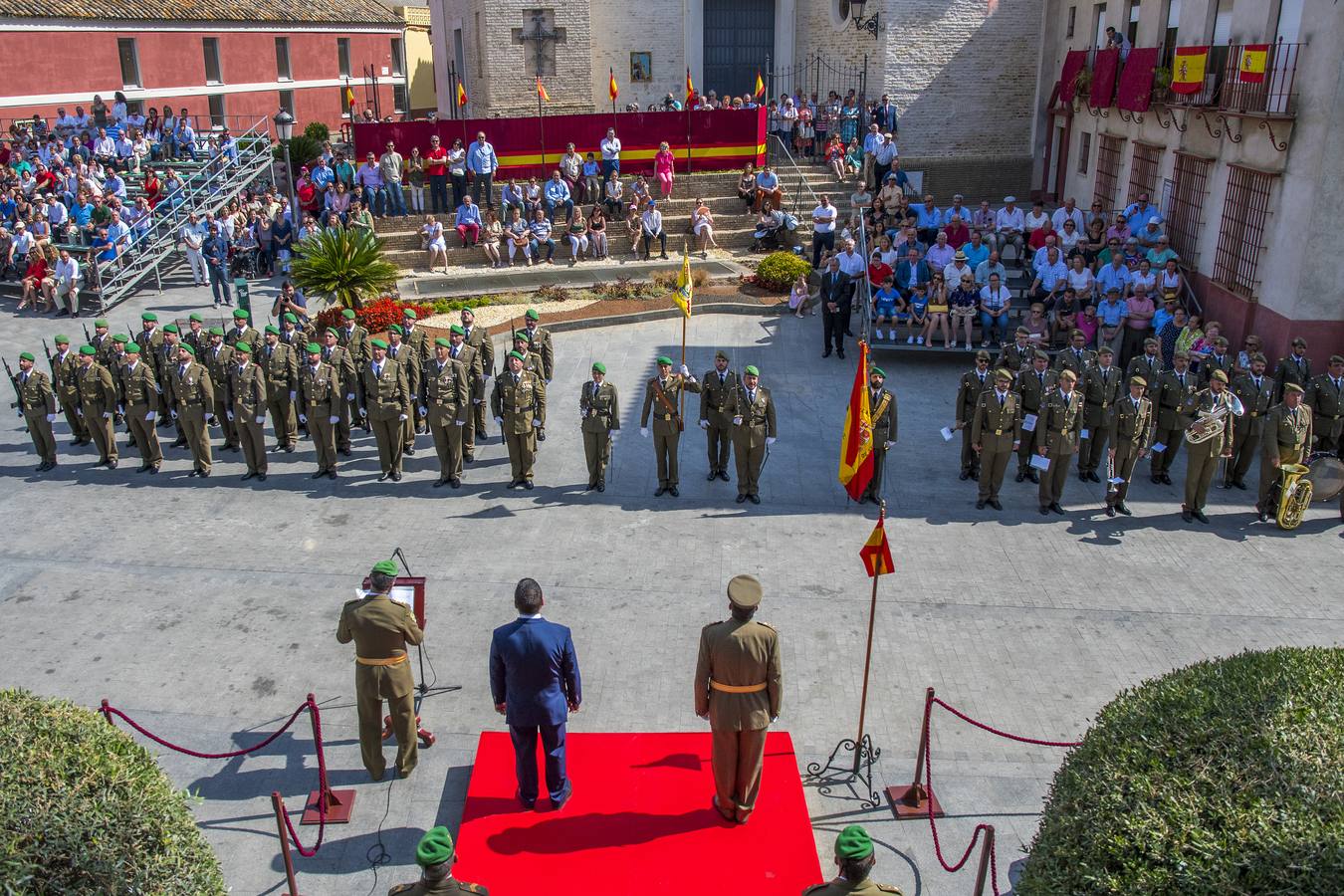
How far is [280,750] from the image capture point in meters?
8.42

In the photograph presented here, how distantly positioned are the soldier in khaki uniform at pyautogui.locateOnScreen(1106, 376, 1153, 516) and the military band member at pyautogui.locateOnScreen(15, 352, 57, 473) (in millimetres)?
12926

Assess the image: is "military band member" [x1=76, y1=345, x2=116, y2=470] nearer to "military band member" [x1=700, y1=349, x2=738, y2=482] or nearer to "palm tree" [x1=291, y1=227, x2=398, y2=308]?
"palm tree" [x1=291, y1=227, x2=398, y2=308]

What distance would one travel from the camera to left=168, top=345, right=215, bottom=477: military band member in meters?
13.5

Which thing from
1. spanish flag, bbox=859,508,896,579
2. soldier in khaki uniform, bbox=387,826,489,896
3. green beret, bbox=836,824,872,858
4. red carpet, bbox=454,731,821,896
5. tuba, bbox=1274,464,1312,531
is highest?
spanish flag, bbox=859,508,896,579

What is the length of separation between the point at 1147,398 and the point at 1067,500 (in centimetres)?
150

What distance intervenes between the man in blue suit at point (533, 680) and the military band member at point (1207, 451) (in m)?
8.29

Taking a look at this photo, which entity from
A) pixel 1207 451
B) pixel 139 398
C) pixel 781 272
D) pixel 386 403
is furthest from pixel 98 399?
pixel 1207 451

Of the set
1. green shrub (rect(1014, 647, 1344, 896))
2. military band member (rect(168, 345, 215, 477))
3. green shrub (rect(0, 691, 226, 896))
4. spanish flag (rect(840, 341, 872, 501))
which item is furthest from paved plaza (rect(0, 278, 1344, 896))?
green shrub (rect(0, 691, 226, 896))

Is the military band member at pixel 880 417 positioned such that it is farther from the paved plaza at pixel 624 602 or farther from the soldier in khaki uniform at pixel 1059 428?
the soldier in khaki uniform at pixel 1059 428

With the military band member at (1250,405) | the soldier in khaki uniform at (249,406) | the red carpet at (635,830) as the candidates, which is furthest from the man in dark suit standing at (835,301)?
the red carpet at (635,830)

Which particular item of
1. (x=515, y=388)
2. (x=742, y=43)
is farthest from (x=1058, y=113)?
(x=515, y=388)

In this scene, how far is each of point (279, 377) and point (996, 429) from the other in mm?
8853

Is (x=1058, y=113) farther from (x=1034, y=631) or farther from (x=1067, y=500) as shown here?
(x=1034, y=631)

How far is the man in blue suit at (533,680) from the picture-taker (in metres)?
7.15
